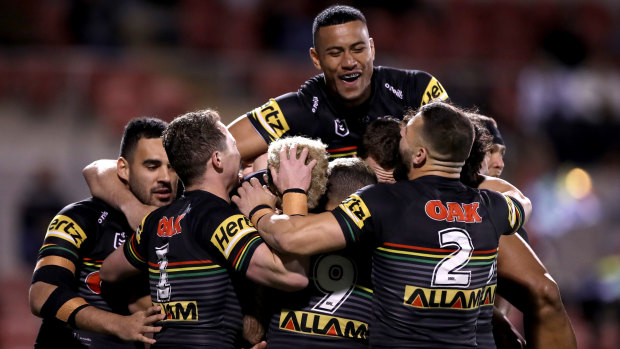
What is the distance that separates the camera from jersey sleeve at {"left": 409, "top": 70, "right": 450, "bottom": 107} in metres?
5.20

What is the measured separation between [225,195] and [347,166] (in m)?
0.64

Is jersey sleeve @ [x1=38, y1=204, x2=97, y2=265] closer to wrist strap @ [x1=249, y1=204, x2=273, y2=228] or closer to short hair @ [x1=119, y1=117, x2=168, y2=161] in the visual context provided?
short hair @ [x1=119, y1=117, x2=168, y2=161]

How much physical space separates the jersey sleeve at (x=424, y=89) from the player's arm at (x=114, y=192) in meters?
1.76

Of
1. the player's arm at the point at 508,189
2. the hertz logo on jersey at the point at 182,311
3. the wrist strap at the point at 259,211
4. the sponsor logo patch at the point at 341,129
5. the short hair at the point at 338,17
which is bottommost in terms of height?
the hertz logo on jersey at the point at 182,311

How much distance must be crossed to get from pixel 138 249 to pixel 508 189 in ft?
6.82

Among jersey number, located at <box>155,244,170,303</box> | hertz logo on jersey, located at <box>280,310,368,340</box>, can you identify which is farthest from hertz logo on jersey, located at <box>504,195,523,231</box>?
jersey number, located at <box>155,244,170,303</box>

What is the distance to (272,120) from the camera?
17.1 feet

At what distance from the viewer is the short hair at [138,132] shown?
199 inches

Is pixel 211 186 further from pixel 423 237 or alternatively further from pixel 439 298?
pixel 439 298

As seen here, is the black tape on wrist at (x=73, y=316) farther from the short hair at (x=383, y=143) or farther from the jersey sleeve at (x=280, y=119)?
the short hair at (x=383, y=143)

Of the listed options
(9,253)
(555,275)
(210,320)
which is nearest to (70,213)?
(210,320)

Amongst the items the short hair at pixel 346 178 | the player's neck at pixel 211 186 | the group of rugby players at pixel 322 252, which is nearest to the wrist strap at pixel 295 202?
the group of rugby players at pixel 322 252

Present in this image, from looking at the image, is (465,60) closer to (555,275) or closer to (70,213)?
(555,275)

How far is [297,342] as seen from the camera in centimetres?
407
